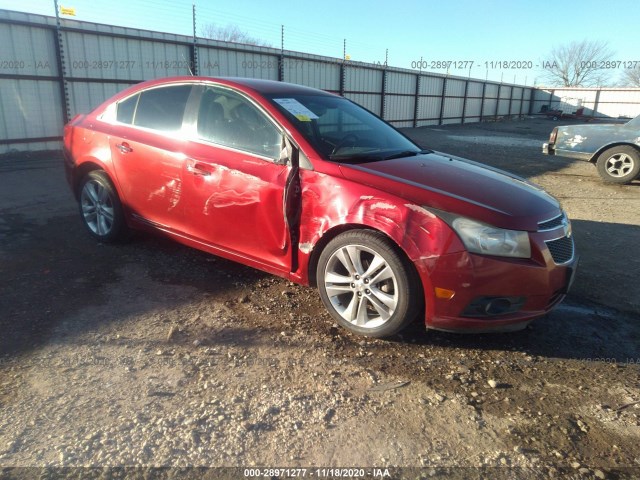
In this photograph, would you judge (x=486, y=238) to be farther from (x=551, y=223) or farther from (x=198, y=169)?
(x=198, y=169)

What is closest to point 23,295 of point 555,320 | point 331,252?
point 331,252

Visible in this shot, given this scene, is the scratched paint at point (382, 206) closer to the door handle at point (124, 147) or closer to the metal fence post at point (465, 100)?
the door handle at point (124, 147)

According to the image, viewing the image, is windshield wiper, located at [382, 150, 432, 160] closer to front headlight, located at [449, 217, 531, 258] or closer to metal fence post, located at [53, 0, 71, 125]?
front headlight, located at [449, 217, 531, 258]

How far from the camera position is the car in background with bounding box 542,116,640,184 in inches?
358

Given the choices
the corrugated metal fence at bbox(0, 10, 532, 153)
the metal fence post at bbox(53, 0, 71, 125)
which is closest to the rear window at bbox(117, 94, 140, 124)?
the corrugated metal fence at bbox(0, 10, 532, 153)

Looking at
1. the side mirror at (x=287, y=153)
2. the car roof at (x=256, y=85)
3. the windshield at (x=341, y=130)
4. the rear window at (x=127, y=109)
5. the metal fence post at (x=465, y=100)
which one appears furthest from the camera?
the metal fence post at (x=465, y=100)

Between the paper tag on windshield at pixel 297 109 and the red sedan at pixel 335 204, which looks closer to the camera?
the red sedan at pixel 335 204

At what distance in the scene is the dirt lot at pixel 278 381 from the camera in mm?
2117

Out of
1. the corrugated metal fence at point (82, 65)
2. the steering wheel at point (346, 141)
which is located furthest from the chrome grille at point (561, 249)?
the corrugated metal fence at point (82, 65)

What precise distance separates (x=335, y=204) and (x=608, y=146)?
8.65 metres

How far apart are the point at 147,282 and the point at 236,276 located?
0.73 metres

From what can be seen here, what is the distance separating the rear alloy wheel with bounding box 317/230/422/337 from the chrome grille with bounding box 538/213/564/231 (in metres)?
0.86

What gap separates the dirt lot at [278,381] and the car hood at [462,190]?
88 centimetres

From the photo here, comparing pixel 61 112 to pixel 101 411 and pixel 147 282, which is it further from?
pixel 101 411
